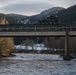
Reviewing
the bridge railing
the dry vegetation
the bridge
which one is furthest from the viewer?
the dry vegetation

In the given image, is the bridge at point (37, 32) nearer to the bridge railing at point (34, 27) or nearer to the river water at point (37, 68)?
the bridge railing at point (34, 27)

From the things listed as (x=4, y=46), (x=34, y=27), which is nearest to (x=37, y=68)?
(x=34, y=27)

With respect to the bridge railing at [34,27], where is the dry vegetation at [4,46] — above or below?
below

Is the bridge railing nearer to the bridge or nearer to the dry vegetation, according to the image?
the bridge

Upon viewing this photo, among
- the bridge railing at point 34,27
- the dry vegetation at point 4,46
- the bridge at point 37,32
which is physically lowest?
the dry vegetation at point 4,46

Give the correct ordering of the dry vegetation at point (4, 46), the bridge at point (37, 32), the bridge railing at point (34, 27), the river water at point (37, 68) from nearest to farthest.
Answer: the river water at point (37, 68) < the bridge at point (37, 32) < the bridge railing at point (34, 27) < the dry vegetation at point (4, 46)

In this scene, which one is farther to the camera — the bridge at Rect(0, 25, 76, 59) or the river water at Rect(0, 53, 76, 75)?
the bridge at Rect(0, 25, 76, 59)

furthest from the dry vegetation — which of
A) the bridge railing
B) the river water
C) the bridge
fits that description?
the river water

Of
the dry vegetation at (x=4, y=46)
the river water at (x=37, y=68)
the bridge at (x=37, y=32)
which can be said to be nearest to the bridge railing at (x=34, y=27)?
the bridge at (x=37, y=32)

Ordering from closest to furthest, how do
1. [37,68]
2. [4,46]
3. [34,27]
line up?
[37,68] → [34,27] → [4,46]

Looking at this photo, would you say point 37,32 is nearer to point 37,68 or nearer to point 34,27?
point 34,27

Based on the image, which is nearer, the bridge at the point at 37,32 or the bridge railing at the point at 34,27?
the bridge at the point at 37,32

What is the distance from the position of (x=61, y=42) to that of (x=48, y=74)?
115 m

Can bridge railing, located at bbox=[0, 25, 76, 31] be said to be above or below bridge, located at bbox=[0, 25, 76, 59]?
above
